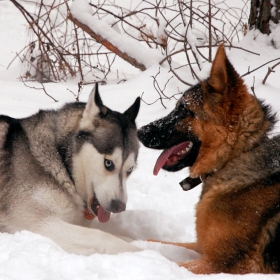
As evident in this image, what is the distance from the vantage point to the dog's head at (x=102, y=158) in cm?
365

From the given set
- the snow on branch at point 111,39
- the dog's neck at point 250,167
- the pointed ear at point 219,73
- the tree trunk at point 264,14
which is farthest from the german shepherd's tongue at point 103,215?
the tree trunk at point 264,14

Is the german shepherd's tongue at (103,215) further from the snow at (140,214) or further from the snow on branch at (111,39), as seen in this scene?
the snow on branch at (111,39)

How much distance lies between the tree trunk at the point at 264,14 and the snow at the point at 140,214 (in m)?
0.15

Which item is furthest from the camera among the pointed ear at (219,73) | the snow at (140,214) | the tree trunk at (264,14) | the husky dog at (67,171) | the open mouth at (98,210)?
the tree trunk at (264,14)

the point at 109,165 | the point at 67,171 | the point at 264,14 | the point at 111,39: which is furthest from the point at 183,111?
the point at 111,39

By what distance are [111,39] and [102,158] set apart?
170 inches

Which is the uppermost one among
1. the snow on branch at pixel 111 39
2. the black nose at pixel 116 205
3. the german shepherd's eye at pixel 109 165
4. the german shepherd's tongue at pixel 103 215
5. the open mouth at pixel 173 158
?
the snow on branch at pixel 111 39

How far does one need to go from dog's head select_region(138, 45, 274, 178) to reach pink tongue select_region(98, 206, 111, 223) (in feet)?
2.66

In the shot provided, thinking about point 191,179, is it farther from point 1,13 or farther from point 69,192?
point 1,13

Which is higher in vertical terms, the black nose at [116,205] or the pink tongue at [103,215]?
the black nose at [116,205]

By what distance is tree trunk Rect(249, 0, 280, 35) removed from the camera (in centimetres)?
663

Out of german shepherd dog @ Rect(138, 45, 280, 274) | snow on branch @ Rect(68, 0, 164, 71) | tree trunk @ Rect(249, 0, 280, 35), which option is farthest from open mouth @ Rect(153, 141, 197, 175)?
snow on branch @ Rect(68, 0, 164, 71)

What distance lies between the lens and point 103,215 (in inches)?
151

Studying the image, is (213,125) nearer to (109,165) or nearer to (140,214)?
(109,165)
